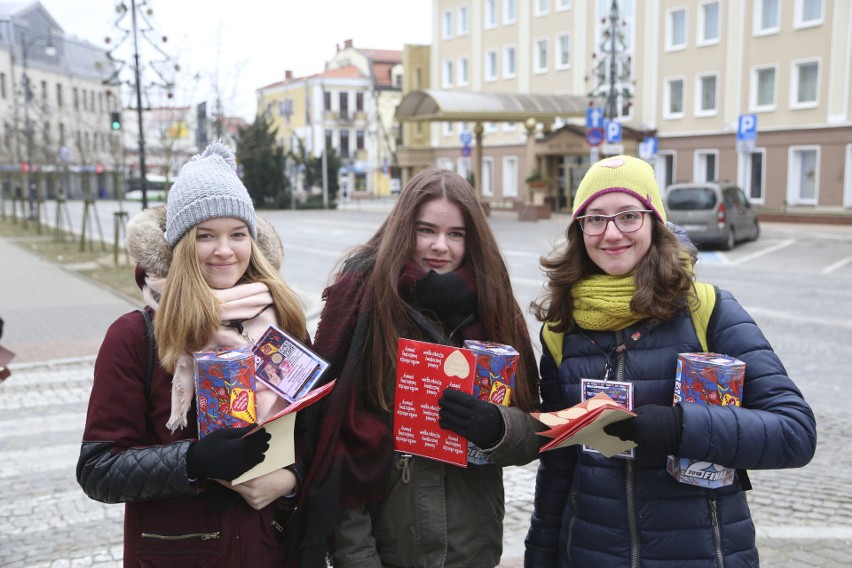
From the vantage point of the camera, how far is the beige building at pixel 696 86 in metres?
30.2

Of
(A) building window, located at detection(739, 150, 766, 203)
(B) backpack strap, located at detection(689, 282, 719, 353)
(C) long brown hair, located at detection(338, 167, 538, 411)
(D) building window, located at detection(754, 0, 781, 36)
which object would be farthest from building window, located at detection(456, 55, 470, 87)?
(B) backpack strap, located at detection(689, 282, 719, 353)

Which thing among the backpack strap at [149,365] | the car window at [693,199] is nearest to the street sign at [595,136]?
the car window at [693,199]

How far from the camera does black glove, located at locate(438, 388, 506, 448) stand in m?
2.24

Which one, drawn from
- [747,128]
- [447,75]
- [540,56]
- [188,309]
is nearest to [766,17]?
[747,128]

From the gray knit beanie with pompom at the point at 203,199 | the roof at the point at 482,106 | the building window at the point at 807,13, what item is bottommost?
the gray knit beanie with pompom at the point at 203,199

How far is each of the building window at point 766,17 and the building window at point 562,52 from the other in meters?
10.9

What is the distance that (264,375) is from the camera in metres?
2.23

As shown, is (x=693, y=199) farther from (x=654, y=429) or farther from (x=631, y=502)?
(x=654, y=429)

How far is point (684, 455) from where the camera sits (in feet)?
6.77

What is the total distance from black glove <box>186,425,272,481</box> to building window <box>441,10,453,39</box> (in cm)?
5135

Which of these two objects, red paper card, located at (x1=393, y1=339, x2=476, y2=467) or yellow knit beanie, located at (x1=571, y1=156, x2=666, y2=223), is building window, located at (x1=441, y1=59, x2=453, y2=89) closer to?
yellow knit beanie, located at (x1=571, y1=156, x2=666, y2=223)

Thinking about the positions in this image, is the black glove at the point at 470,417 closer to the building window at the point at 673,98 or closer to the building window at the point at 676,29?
the building window at the point at 673,98

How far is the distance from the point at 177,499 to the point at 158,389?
323 millimetres

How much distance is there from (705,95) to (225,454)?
36.9 meters
